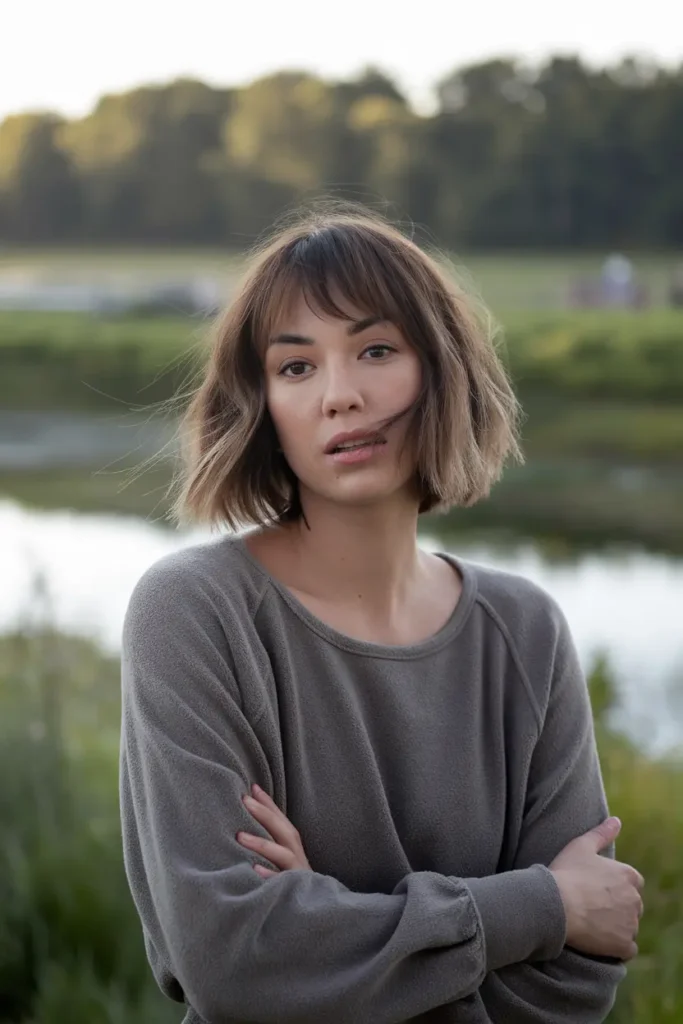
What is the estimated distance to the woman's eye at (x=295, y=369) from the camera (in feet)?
3.70

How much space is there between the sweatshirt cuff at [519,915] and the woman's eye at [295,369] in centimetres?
44

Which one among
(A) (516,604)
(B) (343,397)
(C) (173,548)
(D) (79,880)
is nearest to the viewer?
(B) (343,397)

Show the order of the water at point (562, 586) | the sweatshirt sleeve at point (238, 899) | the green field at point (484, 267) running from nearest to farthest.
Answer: the sweatshirt sleeve at point (238, 899) < the water at point (562, 586) < the green field at point (484, 267)

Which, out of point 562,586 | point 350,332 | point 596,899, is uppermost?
point 350,332

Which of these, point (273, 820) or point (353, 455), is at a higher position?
point (353, 455)

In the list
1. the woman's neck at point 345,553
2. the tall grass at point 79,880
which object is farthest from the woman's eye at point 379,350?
the tall grass at point 79,880

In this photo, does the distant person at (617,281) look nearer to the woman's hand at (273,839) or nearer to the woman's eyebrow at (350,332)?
the woman's eyebrow at (350,332)

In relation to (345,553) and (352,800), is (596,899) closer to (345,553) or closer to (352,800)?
(352,800)

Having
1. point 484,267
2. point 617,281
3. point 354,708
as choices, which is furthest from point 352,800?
point 617,281

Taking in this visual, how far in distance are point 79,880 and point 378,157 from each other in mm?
2256

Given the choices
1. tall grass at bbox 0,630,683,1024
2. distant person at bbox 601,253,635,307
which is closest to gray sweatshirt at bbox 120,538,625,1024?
tall grass at bbox 0,630,683,1024

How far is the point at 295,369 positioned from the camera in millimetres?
1131

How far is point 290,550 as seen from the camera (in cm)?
118

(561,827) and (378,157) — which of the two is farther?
(378,157)
